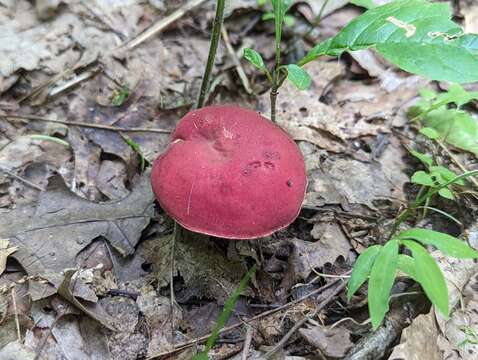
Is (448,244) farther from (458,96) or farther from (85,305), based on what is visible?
(85,305)

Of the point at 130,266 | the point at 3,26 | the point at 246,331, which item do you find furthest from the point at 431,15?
the point at 3,26

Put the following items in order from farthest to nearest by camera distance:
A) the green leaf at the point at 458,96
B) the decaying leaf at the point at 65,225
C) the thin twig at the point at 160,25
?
the thin twig at the point at 160,25
the green leaf at the point at 458,96
the decaying leaf at the point at 65,225

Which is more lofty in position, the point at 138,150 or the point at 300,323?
the point at 138,150

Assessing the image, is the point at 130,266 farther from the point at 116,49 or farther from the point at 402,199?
the point at 116,49

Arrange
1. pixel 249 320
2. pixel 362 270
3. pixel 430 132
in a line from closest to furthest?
pixel 362 270, pixel 249 320, pixel 430 132

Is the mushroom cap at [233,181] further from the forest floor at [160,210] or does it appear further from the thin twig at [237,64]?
the thin twig at [237,64]

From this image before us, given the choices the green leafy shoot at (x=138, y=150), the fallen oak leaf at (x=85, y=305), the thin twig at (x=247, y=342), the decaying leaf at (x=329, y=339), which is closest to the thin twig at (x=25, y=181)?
the green leafy shoot at (x=138, y=150)

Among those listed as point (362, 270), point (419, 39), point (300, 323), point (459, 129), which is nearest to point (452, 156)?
point (459, 129)
